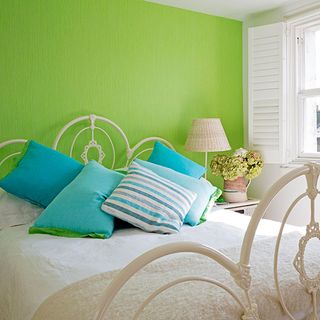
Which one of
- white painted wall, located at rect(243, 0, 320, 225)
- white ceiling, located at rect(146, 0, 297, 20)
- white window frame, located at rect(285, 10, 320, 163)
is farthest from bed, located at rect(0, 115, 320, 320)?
white ceiling, located at rect(146, 0, 297, 20)

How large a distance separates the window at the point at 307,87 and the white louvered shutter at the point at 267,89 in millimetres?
133

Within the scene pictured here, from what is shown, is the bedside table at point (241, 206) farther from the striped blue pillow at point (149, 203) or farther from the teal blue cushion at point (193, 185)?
the striped blue pillow at point (149, 203)

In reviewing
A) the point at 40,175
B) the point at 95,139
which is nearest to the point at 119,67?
the point at 95,139

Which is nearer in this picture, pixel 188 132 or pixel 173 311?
pixel 173 311

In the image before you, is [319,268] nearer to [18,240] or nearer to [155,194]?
[155,194]

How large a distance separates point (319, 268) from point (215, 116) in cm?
222

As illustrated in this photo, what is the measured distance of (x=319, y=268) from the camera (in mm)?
1359

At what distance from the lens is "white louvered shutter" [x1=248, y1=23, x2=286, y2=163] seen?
10.3 feet

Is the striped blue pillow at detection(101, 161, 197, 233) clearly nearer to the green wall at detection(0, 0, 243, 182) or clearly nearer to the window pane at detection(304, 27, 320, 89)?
the green wall at detection(0, 0, 243, 182)

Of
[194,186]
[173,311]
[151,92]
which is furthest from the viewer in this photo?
[151,92]

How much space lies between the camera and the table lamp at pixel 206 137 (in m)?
2.97

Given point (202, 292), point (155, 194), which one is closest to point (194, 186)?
point (155, 194)

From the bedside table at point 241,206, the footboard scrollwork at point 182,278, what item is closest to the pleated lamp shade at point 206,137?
the bedside table at point 241,206

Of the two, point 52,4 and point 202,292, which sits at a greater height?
point 52,4
